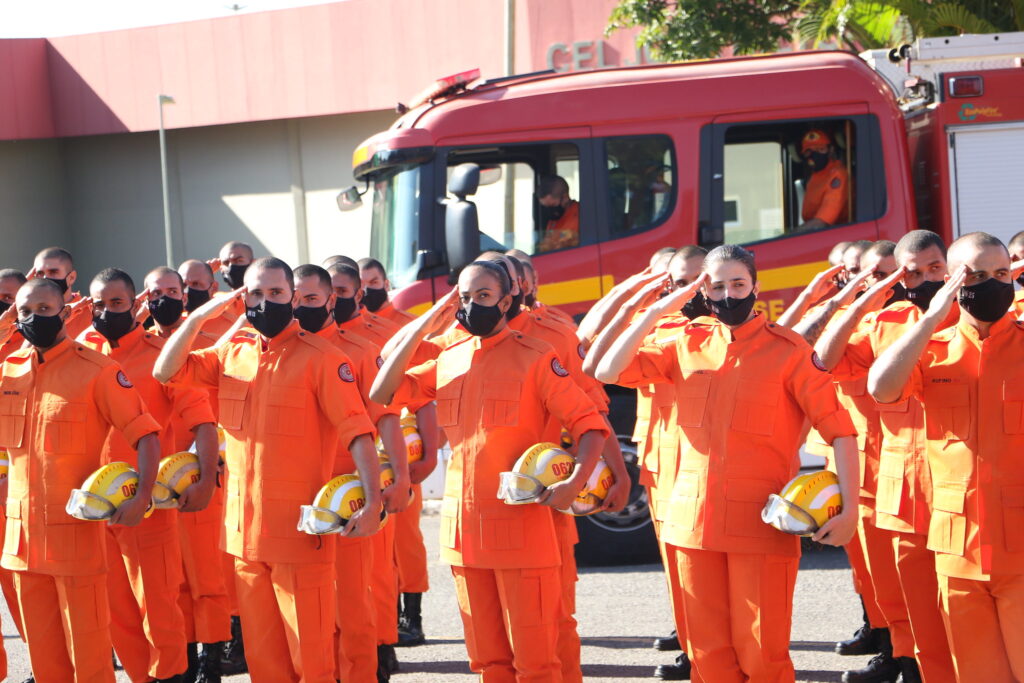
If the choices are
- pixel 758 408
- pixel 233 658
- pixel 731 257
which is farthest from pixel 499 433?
pixel 233 658

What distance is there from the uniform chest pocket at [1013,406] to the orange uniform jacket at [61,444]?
135 inches

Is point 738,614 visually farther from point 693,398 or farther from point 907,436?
point 907,436

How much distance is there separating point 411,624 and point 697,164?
140 inches

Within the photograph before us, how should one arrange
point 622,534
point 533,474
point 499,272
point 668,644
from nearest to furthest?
1. point 533,474
2. point 499,272
3. point 668,644
4. point 622,534

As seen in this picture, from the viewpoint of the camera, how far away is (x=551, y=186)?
9.12 metres

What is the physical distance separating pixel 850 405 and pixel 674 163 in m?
2.91

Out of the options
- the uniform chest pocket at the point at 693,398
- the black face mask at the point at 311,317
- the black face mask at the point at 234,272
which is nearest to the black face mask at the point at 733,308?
the uniform chest pocket at the point at 693,398

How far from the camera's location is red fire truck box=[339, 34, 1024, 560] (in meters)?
9.09

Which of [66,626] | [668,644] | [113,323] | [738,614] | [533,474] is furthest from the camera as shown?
[668,644]

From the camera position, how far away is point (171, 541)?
21.6 feet

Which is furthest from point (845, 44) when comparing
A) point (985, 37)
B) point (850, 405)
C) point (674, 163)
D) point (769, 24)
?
point (850, 405)

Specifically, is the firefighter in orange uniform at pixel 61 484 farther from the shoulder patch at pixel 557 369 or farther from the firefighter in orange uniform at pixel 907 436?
the firefighter in orange uniform at pixel 907 436

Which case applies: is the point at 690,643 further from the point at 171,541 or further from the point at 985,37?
the point at 985,37

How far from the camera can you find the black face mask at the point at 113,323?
6.58 m
